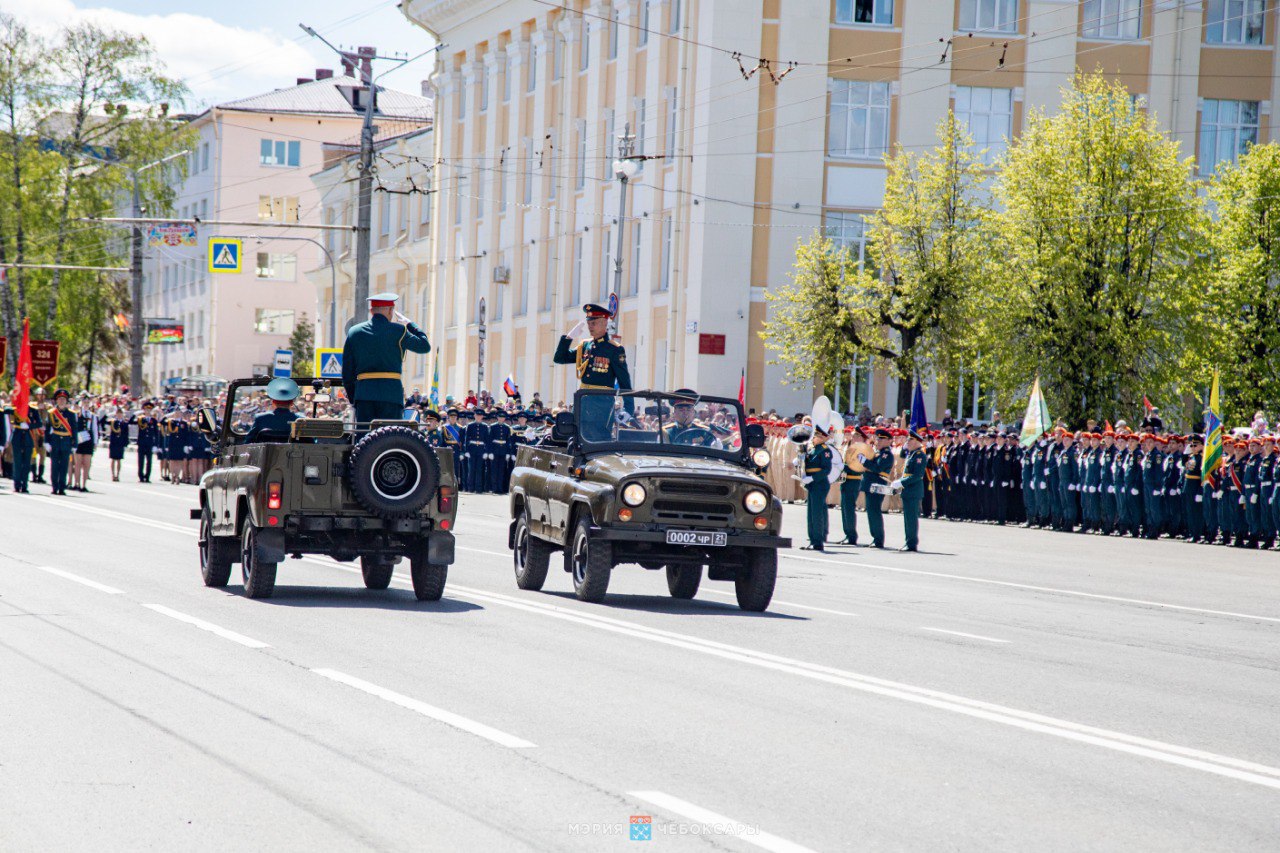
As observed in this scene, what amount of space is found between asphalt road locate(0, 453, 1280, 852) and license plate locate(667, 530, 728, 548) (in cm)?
60

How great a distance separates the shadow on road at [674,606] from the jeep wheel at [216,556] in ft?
9.27

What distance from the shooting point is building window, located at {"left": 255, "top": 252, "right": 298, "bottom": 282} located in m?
102

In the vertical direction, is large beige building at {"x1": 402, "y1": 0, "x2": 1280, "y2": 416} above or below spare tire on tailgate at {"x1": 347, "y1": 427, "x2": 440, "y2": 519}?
above

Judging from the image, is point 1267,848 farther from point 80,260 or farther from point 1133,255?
point 80,260

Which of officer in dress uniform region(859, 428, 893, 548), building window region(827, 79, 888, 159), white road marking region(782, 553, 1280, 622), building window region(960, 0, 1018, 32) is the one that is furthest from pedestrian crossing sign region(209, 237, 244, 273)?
white road marking region(782, 553, 1280, 622)

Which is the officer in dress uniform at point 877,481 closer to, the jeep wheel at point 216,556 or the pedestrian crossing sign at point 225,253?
the jeep wheel at point 216,556

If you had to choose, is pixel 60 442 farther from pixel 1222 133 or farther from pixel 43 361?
pixel 1222 133

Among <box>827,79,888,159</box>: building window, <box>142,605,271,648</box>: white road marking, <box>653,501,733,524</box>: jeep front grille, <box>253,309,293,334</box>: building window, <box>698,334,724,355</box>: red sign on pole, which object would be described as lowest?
<box>142,605,271,648</box>: white road marking

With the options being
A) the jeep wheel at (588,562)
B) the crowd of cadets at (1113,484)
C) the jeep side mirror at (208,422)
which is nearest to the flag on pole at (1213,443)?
the crowd of cadets at (1113,484)

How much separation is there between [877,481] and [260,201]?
78913 millimetres

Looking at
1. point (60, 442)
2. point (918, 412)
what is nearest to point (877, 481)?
point (918, 412)

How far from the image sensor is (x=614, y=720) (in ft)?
30.2

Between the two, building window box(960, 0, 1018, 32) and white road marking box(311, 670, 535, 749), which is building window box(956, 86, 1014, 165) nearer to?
building window box(960, 0, 1018, 32)

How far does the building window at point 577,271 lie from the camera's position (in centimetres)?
5744
